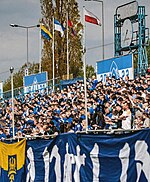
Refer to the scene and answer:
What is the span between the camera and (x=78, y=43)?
52.2 metres

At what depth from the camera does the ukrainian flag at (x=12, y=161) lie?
14.3 meters

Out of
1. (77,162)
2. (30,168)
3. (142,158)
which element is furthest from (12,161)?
(142,158)

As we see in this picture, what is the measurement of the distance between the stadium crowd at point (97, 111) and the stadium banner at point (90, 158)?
168 centimetres

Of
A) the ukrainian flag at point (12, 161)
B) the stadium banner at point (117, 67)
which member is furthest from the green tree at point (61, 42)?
the ukrainian flag at point (12, 161)

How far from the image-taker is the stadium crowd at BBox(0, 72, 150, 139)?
15.4m

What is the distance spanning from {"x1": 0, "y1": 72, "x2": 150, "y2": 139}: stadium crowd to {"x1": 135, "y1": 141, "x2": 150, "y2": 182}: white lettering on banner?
2.97 m

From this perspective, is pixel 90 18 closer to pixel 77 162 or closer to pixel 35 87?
pixel 77 162

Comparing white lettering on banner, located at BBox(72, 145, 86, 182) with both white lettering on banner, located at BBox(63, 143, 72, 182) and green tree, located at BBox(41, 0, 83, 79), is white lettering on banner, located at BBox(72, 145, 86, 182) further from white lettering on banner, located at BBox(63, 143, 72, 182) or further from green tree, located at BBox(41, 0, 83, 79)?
green tree, located at BBox(41, 0, 83, 79)

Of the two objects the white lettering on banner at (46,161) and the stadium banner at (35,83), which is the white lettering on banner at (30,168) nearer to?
the white lettering on banner at (46,161)

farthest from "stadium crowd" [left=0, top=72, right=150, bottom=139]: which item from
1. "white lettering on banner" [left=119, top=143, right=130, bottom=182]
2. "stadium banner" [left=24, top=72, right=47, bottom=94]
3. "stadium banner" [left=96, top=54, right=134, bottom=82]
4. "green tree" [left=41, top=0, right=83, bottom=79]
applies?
"green tree" [left=41, top=0, right=83, bottom=79]

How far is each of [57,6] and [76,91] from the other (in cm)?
3012

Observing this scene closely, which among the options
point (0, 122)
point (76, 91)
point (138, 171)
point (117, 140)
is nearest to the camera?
A: point (138, 171)

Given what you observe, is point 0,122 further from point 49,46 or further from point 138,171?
point 49,46

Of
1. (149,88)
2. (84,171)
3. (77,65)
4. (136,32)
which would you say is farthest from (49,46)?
(84,171)
